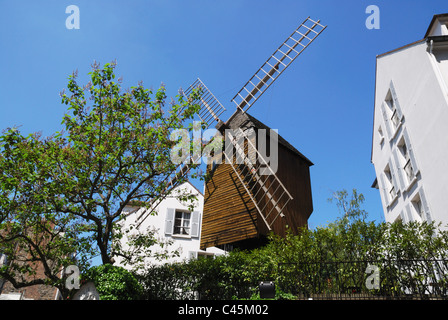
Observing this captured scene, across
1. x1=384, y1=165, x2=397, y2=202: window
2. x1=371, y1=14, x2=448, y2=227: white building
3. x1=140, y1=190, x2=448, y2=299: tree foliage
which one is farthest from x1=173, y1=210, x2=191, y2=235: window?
x1=384, y1=165, x2=397, y2=202: window

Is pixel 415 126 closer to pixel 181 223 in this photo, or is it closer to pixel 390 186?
pixel 390 186

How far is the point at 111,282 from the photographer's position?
10555 millimetres

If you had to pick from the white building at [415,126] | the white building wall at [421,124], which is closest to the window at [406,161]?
the white building at [415,126]

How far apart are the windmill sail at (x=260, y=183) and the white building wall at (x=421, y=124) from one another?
Result: 5.49 m


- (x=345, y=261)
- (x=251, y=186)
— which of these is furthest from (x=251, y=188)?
(x=345, y=261)

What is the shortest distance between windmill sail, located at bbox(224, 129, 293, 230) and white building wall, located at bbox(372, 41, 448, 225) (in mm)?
5491

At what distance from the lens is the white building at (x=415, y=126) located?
12.4 m

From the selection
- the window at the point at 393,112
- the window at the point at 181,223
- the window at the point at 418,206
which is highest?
the window at the point at 393,112

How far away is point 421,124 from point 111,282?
43.7 ft

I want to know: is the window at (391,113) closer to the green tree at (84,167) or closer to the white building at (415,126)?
the white building at (415,126)

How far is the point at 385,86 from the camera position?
1755 cm

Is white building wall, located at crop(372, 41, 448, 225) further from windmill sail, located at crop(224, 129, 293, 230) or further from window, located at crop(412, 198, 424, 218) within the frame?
windmill sail, located at crop(224, 129, 293, 230)

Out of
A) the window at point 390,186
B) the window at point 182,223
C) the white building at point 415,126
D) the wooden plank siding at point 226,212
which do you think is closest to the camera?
the white building at point 415,126

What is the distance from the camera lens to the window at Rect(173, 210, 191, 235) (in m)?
23.5
